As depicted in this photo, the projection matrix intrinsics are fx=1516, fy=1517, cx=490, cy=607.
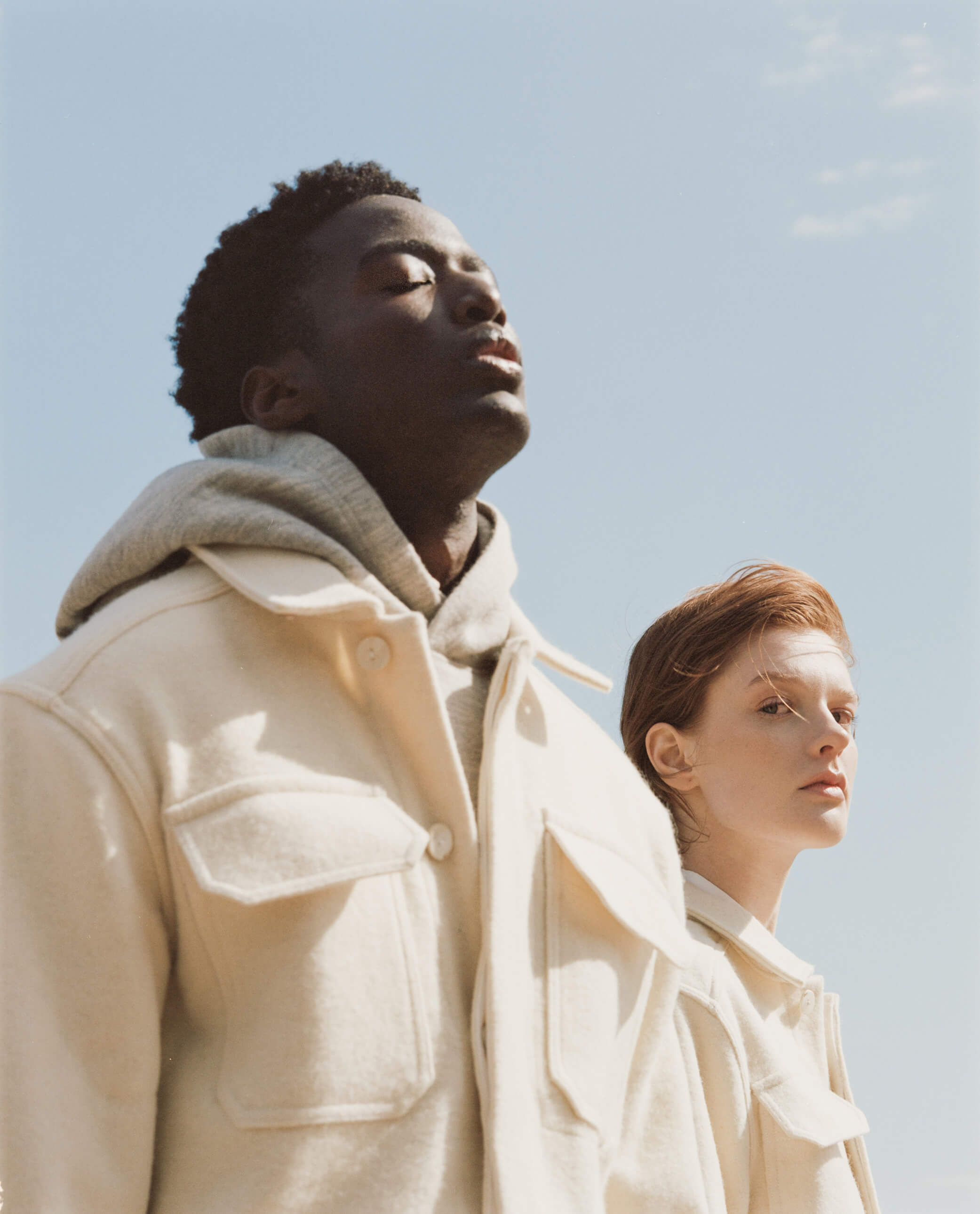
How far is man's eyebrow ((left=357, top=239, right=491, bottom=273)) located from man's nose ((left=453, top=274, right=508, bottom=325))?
3.0 inches

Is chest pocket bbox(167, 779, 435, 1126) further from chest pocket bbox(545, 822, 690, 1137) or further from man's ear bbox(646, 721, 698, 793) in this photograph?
man's ear bbox(646, 721, 698, 793)

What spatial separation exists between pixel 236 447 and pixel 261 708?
0.63 meters

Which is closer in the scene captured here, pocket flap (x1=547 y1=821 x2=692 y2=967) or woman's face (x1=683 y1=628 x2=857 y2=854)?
pocket flap (x1=547 y1=821 x2=692 y2=967)

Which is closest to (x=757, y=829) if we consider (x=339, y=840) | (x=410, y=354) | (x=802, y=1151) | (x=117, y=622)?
(x=802, y=1151)

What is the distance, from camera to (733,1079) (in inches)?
130

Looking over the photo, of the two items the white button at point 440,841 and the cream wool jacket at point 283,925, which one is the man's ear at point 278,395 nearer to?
the cream wool jacket at point 283,925

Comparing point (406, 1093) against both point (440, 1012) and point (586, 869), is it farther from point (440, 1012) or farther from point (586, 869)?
point (586, 869)

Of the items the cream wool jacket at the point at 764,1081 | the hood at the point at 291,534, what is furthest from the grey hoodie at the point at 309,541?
the cream wool jacket at the point at 764,1081

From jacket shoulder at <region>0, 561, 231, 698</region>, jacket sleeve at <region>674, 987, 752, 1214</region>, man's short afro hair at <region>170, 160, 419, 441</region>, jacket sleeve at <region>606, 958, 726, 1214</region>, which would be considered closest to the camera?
jacket shoulder at <region>0, 561, 231, 698</region>

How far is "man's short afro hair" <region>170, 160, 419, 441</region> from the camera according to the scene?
283cm

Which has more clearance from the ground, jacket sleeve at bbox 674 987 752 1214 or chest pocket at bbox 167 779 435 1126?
chest pocket at bbox 167 779 435 1126

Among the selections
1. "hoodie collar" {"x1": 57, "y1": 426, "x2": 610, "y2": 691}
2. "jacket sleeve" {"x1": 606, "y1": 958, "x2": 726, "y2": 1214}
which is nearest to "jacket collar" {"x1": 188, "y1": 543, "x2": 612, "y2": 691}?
"hoodie collar" {"x1": 57, "y1": 426, "x2": 610, "y2": 691}

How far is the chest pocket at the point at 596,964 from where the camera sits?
2316 mm

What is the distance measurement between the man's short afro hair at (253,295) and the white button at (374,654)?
2.19 ft
